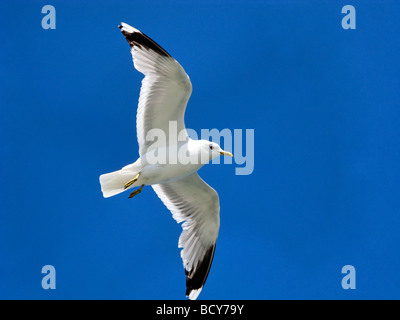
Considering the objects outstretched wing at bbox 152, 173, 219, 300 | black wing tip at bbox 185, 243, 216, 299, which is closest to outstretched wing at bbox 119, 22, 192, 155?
outstretched wing at bbox 152, 173, 219, 300

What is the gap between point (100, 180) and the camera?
705cm

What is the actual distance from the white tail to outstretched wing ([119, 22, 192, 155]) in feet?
1.33

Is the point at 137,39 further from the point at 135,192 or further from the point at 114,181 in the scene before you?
the point at 135,192

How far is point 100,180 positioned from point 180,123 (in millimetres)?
1053

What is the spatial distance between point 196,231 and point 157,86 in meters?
1.78

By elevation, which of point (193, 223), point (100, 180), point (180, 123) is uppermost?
point (180, 123)

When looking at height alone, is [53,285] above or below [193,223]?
below

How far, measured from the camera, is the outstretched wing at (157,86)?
6930 mm

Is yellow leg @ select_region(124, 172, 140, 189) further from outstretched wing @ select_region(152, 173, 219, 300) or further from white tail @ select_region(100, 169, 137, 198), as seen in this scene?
outstretched wing @ select_region(152, 173, 219, 300)

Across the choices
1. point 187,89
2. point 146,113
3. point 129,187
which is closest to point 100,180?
point 129,187

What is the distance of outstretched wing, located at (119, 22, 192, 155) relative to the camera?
22.7 feet

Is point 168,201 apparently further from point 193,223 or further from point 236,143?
point 236,143

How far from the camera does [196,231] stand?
25.2ft

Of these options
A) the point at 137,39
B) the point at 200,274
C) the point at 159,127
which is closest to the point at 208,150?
the point at 159,127
